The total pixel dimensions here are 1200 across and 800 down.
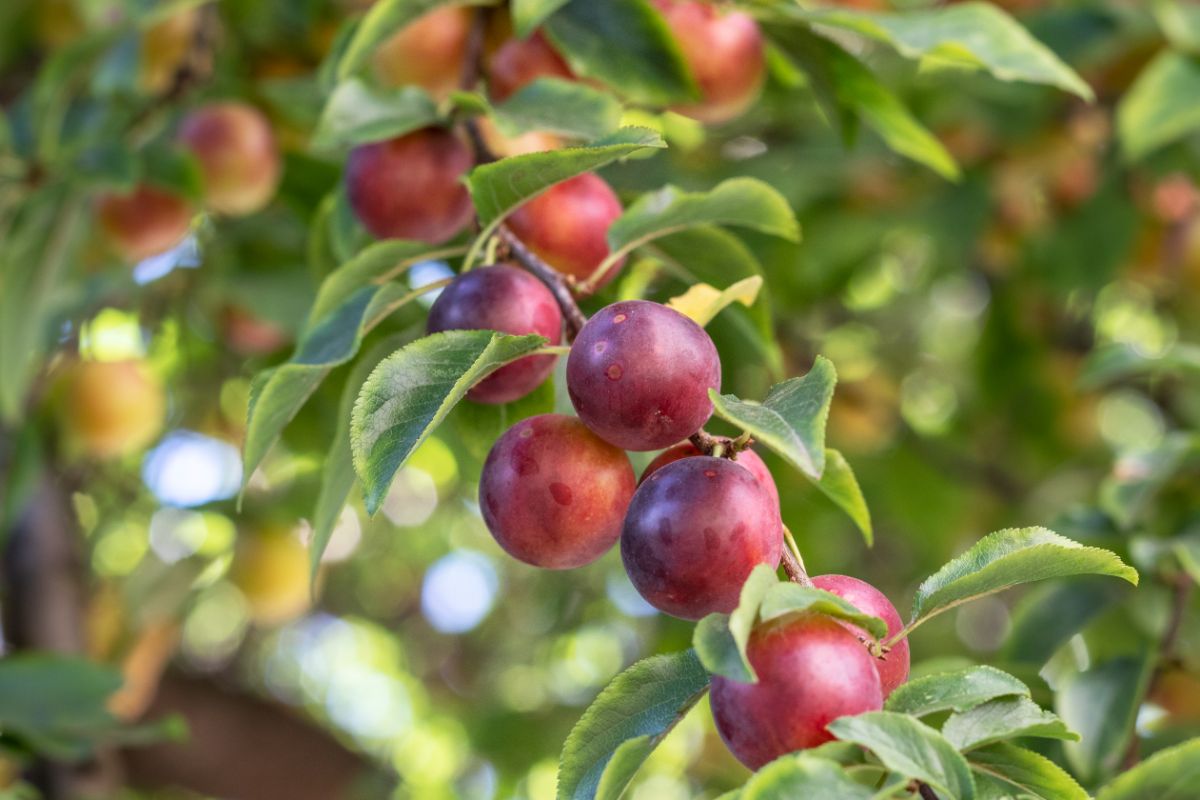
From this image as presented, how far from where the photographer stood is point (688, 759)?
2463mm

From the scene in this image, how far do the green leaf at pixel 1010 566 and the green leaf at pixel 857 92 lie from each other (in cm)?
44

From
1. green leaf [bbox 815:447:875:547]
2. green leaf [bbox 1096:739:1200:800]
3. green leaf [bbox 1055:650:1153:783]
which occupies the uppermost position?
green leaf [bbox 1096:739:1200:800]

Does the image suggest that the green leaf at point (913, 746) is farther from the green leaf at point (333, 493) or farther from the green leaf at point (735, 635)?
the green leaf at point (333, 493)

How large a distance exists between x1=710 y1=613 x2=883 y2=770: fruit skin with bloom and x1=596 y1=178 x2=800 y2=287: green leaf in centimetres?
27

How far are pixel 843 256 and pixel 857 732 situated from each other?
1278mm

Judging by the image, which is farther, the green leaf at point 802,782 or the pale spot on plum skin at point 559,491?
the pale spot on plum skin at point 559,491

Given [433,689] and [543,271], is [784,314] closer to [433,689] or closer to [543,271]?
[543,271]

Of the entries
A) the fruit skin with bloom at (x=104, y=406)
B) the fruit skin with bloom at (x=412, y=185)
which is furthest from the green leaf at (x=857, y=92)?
the fruit skin with bloom at (x=104, y=406)

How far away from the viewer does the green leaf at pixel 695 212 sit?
65cm

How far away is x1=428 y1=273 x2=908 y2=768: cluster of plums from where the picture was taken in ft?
1.46

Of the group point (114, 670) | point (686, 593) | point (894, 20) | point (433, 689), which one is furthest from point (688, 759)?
point (686, 593)

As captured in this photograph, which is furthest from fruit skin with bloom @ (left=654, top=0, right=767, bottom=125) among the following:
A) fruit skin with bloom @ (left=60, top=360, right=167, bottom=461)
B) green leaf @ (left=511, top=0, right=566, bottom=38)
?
fruit skin with bloom @ (left=60, top=360, right=167, bottom=461)

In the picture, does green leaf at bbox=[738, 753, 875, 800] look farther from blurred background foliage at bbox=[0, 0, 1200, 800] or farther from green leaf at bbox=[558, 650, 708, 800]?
blurred background foliage at bbox=[0, 0, 1200, 800]

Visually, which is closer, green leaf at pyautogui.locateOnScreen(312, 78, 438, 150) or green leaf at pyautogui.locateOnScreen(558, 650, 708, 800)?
green leaf at pyautogui.locateOnScreen(558, 650, 708, 800)
